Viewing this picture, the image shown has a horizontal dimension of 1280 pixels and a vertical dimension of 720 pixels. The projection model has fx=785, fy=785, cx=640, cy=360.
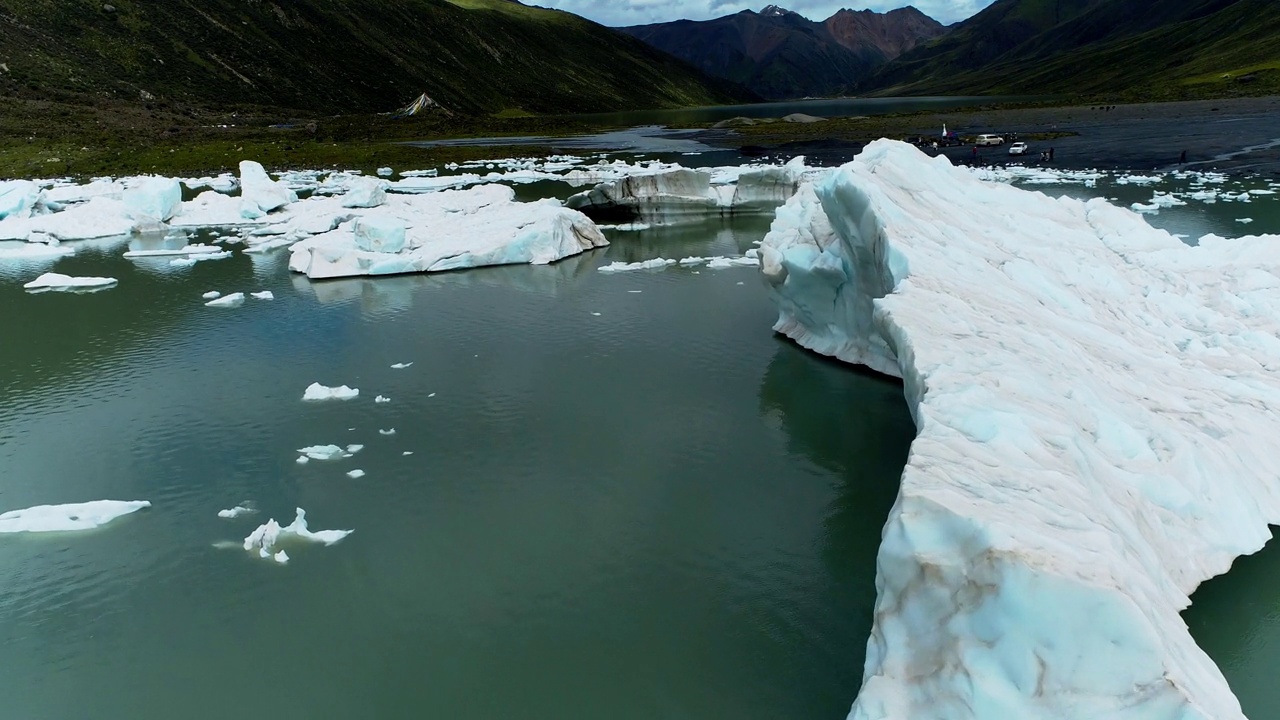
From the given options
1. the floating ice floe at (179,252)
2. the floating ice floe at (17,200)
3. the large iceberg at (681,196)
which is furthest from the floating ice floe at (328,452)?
the floating ice floe at (17,200)

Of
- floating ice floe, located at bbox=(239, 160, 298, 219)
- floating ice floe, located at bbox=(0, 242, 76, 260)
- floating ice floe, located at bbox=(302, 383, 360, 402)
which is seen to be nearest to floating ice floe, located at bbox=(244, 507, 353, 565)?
floating ice floe, located at bbox=(302, 383, 360, 402)

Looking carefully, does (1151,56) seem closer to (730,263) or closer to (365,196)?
(730,263)

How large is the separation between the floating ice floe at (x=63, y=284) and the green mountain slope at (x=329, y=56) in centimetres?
5439

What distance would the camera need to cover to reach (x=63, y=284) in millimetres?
22547

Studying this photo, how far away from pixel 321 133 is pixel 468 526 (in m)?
65.3

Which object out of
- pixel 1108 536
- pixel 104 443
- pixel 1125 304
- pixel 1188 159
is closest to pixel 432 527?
pixel 104 443

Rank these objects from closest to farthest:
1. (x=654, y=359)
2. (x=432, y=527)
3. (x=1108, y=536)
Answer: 1. (x=1108, y=536)
2. (x=432, y=527)
3. (x=654, y=359)

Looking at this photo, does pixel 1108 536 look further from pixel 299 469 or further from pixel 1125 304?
pixel 299 469

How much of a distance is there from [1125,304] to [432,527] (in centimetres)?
1079

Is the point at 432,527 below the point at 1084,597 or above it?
below

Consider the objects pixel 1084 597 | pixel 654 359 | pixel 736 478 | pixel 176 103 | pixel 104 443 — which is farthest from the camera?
pixel 176 103

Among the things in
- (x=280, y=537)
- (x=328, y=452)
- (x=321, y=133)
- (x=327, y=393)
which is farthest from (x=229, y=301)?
(x=321, y=133)

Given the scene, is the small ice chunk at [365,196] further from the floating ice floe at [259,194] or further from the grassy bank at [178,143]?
the grassy bank at [178,143]

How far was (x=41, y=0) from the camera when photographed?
264 ft
